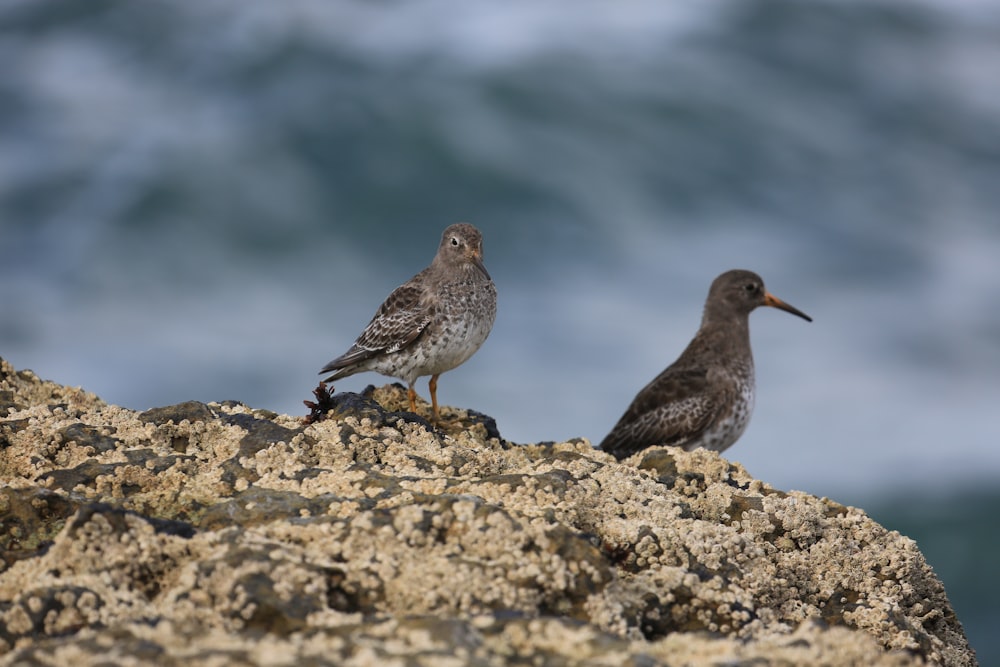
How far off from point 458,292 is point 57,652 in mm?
5757

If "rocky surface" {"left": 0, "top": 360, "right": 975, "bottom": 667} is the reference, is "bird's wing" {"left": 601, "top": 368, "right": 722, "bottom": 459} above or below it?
above

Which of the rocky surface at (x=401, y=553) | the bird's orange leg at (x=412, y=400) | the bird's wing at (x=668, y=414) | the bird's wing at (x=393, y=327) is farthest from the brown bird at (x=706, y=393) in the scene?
the rocky surface at (x=401, y=553)

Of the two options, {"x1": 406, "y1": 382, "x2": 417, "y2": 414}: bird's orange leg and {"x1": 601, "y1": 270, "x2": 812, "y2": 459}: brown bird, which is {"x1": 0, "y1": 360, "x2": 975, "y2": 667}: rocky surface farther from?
{"x1": 601, "y1": 270, "x2": 812, "y2": 459}: brown bird

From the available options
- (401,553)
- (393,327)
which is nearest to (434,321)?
(393,327)

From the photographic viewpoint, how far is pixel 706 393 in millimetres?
10125

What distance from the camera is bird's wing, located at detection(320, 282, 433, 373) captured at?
319 inches

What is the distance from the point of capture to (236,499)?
3994mm

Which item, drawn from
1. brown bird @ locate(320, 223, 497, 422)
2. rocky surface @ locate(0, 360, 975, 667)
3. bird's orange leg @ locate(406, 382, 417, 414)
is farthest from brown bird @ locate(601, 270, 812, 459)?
rocky surface @ locate(0, 360, 975, 667)

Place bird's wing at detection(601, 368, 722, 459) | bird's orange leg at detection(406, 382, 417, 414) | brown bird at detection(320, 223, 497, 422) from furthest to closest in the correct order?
bird's wing at detection(601, 368, 722, 459) < brown bird at detection(320, 223, 497, 422) < bird's orange leg at detection(406, 382, 417, 414)

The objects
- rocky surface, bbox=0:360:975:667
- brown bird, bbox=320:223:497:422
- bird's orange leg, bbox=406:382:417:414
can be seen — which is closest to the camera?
rocky surface, bbox=0:360:975:667

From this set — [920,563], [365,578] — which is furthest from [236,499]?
[920,563]

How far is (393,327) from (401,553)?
190 inches

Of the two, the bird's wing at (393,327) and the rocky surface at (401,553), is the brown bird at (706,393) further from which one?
the rocky surface at (401,553)

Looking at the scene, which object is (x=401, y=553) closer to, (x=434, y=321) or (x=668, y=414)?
(x=434, y=321)
